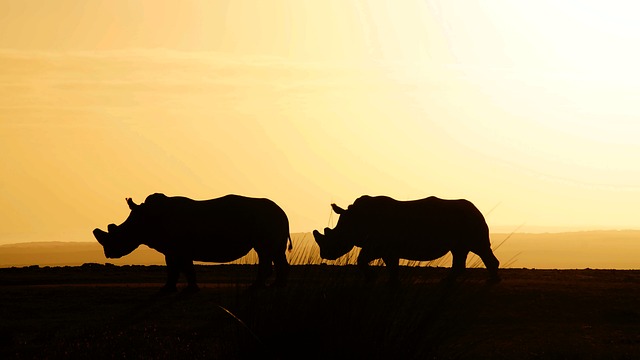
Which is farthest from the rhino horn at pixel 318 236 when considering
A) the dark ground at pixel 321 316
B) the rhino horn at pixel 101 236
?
the rhino horn at pixel 101 236

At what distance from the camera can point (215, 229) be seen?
21.6 metres

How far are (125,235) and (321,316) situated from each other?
13.0 metres

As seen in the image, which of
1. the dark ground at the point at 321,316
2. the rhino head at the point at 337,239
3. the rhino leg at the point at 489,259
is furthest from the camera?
the rhino leg at the point at 489,259

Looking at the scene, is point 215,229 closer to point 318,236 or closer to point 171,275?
point 171,275

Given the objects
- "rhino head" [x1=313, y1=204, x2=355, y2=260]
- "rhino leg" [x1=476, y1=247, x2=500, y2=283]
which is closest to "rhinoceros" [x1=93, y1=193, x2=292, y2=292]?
"rhino head" [x1=313, y1=204, x2=355, y2=260]

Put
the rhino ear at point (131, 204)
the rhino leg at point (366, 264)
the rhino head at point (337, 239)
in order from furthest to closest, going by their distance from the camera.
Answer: the rhino head at point (337, 239) < the rhino ear at point (131, 204) < the rhino leg at point (366, 264)

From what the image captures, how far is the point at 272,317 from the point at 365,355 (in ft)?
2.92

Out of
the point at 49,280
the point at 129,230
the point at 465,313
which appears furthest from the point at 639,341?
the point at 49,280

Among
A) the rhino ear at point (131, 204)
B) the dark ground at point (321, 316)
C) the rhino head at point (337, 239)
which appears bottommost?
the dark ground at point (321, 316)

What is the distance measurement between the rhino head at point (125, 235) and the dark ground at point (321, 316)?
28.4 inches

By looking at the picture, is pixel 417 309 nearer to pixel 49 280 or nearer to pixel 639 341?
pixel 639 341

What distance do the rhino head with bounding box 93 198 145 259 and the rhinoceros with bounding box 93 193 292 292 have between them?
25 cm

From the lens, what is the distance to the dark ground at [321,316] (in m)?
10.0

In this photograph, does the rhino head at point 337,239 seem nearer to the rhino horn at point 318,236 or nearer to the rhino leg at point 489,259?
the rhino horn at point 318,236
